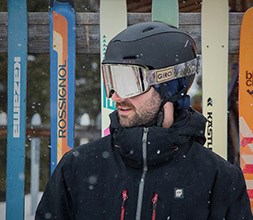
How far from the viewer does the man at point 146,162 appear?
2.17m

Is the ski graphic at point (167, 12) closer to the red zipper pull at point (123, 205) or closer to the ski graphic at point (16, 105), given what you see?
the ski graphic at point (16, 105)

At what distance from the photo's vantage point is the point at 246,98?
559 centimetres

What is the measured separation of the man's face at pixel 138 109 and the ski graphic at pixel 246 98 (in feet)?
11.2

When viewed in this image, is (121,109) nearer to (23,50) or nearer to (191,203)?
(191,203)

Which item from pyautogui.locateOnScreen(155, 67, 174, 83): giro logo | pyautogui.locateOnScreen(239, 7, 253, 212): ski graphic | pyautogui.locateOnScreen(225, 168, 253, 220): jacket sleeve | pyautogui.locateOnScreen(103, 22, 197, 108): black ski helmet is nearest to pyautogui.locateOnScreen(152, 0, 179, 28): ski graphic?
pyautogui.locateOnScreen(239, 7, 253, 212): ski graphic

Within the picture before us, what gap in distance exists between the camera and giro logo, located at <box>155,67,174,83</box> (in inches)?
90.7

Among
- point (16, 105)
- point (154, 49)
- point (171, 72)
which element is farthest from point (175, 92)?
point (16, 105)

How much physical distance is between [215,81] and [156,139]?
11.6ft

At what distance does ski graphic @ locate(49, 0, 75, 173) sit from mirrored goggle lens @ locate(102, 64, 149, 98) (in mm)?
3160

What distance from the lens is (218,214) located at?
223cm

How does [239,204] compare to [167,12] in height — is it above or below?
below

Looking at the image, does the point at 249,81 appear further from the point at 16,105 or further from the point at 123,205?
the point at 123,205

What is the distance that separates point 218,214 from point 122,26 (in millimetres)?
3564

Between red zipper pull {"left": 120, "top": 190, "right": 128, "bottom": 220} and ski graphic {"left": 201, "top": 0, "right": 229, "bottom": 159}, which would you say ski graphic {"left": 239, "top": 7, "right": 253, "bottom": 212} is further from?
red zipper pull {"left": 120, "top": 190, "right": 128, "bottom": 220}
